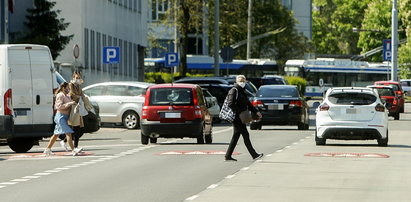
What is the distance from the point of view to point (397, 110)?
178ft

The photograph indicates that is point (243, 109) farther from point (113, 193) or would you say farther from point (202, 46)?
point (202, 46)

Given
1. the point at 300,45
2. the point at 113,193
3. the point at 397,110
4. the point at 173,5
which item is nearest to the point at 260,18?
the point at 300,45

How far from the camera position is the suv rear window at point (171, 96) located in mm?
32094

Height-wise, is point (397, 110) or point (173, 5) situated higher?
point (173, 5)

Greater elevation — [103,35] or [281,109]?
[103,35]

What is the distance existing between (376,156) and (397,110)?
27869 mm

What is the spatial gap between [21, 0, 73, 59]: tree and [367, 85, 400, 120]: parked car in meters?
12.6

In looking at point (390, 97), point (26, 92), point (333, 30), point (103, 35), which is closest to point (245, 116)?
point (26, 92)

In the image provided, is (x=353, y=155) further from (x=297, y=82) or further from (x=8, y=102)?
(x=297, y=82)

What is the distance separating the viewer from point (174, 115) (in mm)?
31969

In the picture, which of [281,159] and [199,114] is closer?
[281,159]

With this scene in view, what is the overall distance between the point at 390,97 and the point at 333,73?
155 ft

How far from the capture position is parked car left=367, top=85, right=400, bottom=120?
2133 inches

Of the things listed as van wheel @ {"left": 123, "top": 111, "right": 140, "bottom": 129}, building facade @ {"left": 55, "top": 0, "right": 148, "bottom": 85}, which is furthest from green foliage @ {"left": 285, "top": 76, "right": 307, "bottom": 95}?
van wheel @ {"left": 123, "top": 111, "right": 140, "bottom": 129}
